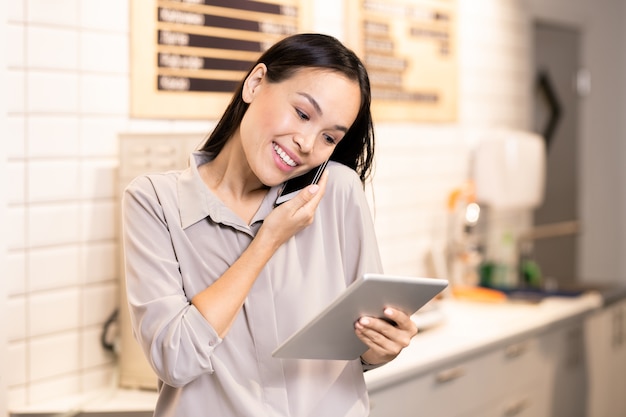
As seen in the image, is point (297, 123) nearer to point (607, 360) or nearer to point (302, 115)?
point (302, 115)

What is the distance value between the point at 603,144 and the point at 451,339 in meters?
2.86

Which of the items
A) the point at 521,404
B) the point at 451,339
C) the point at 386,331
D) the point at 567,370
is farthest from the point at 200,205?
the point at 567,370

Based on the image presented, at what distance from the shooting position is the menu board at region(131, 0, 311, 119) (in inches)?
96.4

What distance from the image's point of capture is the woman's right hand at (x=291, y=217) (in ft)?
5.21

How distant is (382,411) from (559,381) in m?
1.40

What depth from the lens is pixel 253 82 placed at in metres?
1.64

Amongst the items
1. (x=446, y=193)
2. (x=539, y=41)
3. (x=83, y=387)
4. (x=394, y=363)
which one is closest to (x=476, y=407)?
(x=394, y=363)

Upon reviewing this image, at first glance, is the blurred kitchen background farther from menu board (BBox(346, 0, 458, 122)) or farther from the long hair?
the long hair

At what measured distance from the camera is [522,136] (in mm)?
4102

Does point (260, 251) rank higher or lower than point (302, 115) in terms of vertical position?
lower

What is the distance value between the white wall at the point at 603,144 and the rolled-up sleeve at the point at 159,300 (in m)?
3.94

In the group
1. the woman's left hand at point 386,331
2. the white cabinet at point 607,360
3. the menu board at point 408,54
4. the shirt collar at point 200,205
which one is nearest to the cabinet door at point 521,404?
the white cabinet at point 607,360

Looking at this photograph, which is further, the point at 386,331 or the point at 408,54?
the point at 408,54

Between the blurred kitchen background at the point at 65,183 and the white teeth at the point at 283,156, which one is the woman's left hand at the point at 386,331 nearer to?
the white teeth at the point at 283,156
